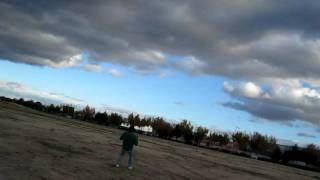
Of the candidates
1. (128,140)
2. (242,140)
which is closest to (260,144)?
(242,140)

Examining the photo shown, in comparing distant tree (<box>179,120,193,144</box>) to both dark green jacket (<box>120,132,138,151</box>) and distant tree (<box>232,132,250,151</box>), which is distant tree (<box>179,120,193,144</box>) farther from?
dark green jacket (<box>120,132,138,151</box>)

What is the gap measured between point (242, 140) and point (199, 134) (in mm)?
14981

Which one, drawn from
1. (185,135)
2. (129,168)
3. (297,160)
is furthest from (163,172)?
(185,135)

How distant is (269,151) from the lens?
5792 inches

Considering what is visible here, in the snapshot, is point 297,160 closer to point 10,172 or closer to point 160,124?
point 160,124

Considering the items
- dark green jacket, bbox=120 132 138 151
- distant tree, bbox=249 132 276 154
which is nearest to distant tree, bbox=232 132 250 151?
distant tree, bbox=249 132 276 154

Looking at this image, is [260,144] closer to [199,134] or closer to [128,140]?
[199,134]

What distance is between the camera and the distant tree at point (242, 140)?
15250 centimetres

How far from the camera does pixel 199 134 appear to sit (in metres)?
154

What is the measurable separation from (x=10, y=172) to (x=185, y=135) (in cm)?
13810

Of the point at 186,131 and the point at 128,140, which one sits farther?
the point at 186,131

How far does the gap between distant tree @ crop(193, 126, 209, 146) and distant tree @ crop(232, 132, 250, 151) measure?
10694 mm

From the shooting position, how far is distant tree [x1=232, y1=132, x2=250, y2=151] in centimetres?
15250

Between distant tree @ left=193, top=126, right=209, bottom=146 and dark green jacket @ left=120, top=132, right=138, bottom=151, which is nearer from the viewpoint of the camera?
dark green jacket @ left=120, top=132, right=138, bottom=151
